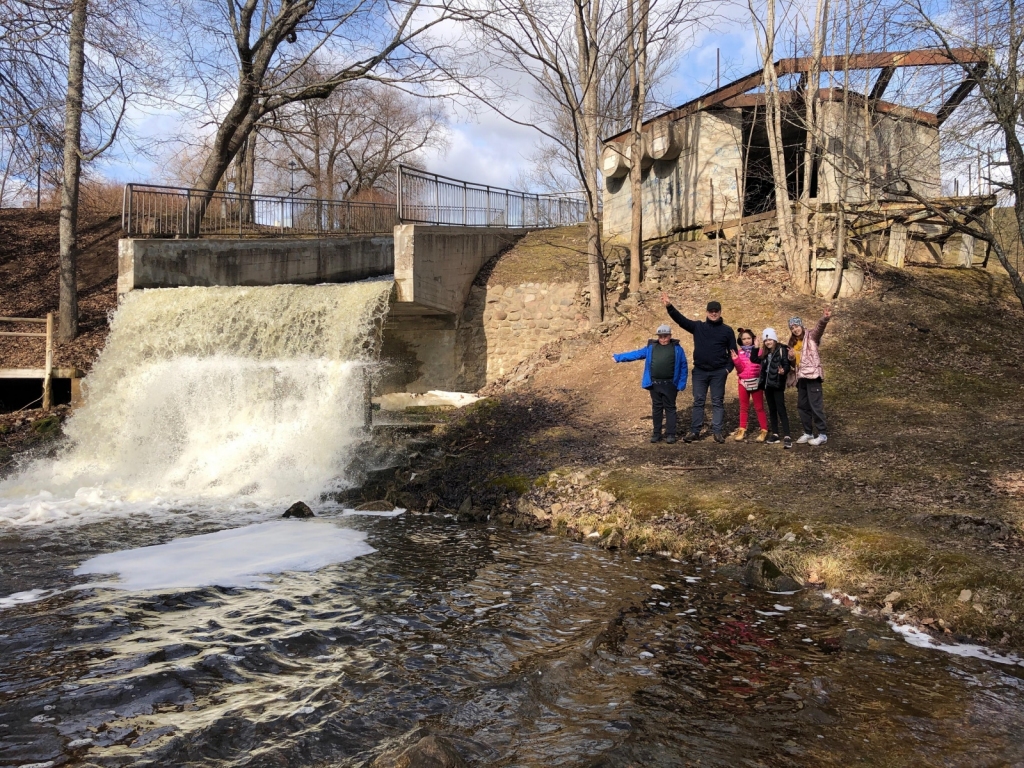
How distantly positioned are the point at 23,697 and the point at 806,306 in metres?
14.3

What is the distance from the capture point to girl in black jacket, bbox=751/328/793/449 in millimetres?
9773

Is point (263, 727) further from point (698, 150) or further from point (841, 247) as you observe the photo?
point (698, 150)

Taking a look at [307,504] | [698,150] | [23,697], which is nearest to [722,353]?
[307,504]

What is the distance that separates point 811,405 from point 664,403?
197 cm

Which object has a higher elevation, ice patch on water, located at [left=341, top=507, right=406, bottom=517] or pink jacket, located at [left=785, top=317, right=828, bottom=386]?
pink jacket, located at [left=785, top=317, right=828, bottom=386]

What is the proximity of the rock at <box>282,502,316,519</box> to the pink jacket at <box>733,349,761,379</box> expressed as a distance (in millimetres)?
6195

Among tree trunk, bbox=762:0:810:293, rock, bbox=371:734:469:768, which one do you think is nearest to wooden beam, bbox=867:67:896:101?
tree trunk, bbox=762:0:810:293

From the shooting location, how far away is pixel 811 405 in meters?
9.79

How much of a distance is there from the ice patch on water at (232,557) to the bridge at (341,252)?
8615mm

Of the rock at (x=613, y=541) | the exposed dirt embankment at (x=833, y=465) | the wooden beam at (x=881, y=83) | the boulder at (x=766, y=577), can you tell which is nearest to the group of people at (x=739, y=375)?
the exposed dirt embankment at (x=833, y=465)

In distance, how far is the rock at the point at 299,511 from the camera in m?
9.33

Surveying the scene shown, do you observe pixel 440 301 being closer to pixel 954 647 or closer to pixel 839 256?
pixel 839 256

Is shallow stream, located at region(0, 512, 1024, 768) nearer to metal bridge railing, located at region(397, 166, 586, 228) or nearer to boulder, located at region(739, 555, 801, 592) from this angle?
boulder, located at region(739, 555, 801, 592)

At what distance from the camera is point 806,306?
14820 millimetres
